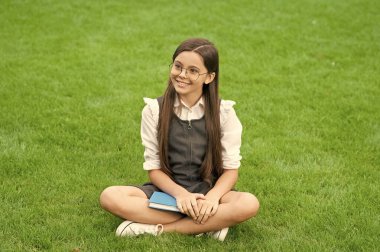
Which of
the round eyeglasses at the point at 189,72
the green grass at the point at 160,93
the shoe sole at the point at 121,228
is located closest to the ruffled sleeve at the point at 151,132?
the round eyeglasses at the point at 189,72

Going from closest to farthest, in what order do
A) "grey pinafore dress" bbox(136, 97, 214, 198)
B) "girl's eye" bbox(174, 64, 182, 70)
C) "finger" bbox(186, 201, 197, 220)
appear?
"finger" bbox(186, 201, 197, 220) → "girl's eye" bbox(174, 64, 182, 70) → "grey pinafore dress" bbox(136, 97, 214, 198)

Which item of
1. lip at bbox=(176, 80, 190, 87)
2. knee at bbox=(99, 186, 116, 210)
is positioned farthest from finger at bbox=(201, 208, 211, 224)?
lip at bbox=(176, 80, 190, 87)

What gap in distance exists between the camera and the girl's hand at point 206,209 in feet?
12.0

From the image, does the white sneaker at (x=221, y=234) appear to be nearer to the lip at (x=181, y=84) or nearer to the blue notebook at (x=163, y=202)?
the blue notebook at (x=163, y=202)

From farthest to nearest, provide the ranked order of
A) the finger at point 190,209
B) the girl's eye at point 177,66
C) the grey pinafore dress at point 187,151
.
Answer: the grey pinafore dress at point 187,151
the girl's eye at point 177,66
the finger at point 190,209

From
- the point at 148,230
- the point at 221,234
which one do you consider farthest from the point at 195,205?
the point at 148,230

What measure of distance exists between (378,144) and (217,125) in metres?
2.28

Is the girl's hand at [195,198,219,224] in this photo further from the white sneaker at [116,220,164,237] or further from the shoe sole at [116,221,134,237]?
the shoe sole at [116,221,134,237]

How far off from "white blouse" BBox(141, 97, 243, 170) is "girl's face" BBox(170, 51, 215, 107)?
0.45 feet

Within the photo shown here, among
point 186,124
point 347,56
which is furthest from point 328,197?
point 347,56

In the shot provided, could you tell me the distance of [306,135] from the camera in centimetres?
561

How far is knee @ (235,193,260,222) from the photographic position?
3.68 meters

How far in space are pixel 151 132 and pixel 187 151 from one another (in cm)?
29

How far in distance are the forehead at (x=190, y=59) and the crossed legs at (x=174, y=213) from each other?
93cm
